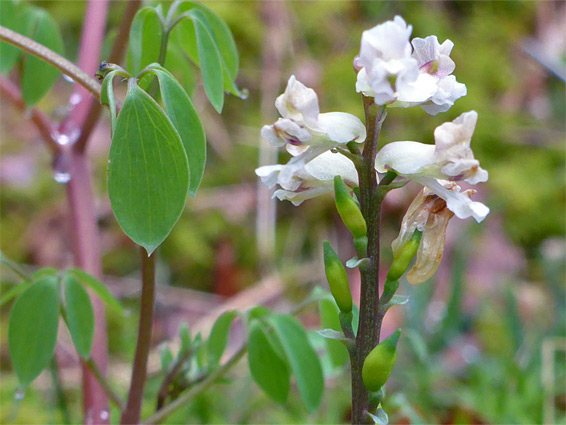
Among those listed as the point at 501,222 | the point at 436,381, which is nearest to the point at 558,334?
the point at 436,381

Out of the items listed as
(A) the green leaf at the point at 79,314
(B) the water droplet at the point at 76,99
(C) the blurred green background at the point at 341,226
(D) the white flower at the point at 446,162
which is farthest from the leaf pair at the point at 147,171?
(C) the blurred green background at the point at 341,226

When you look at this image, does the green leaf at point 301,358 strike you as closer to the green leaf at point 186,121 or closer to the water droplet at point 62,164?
the green leaf at point 186,121

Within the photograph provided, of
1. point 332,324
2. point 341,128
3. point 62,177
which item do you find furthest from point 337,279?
point 62,177

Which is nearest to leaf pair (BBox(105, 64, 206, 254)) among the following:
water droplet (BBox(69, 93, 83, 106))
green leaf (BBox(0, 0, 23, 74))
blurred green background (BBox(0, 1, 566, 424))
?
green leaf (BBox(0, 0, 23, 74))

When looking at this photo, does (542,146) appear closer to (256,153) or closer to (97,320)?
(256,153)

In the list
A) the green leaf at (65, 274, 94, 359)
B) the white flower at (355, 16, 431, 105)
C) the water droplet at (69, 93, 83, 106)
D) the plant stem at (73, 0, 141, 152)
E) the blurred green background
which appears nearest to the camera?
the white flower at (355, 16, 431, 105)

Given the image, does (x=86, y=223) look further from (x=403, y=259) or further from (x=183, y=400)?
(x=403, y=259)

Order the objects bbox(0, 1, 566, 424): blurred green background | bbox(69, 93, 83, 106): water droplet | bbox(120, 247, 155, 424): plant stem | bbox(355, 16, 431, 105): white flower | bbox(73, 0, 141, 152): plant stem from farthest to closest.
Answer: bbox(0, 1, 566, 424): blurred green background, bbox(69, 93, 83, 106): water droplet, bbox(73, 0, 141, 152): plant stem, bbox(120, 247, 155, 424): plant stem, bbox(355, 16, 431, 105): white flower

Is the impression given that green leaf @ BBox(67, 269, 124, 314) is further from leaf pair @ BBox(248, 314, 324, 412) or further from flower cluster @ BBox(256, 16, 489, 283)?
flower cluster @ BBox(256, 16, 489, 283)
